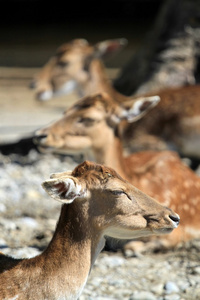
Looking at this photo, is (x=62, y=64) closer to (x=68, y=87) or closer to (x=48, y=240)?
(x=68, y=87)

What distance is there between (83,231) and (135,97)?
4.41 m

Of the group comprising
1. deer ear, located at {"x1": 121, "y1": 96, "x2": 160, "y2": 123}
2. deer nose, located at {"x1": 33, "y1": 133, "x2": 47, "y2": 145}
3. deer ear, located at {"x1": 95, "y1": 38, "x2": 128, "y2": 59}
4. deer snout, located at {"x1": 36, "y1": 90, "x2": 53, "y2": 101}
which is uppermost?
deer ear, located at {"x1": 95, "y1": 38, "x2": 128, "y2": 59}

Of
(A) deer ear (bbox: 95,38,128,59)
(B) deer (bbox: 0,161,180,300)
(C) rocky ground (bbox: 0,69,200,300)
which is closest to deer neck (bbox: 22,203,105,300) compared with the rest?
(B) deer (bbox: 0,161,180,300)

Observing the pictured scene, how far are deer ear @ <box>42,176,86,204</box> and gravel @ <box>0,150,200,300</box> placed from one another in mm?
1311

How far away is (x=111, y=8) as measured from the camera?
60.5ft

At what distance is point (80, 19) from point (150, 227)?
49.1 ft

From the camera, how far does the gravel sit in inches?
196

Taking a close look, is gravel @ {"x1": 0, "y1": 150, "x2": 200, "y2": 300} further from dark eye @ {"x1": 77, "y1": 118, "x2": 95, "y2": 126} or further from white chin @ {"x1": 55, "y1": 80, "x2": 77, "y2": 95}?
white chin @ {"x1": 55, "y1": 80, "x2": 77, "y2": 95}

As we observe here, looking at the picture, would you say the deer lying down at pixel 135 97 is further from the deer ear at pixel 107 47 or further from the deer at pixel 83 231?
the deer at pixel 83 231

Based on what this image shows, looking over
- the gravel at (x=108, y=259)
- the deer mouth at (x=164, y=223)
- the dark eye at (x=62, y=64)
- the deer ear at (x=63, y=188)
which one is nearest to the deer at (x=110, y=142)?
the gravel at (x=108, y=259)

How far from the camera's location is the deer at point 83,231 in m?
3.79

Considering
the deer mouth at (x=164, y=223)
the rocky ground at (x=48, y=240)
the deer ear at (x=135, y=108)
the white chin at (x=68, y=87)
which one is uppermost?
the deer ear at (x=135, y=108)

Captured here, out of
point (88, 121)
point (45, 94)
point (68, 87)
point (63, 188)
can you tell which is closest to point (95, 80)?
point (68, 87)

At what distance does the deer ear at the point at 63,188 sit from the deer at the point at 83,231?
0.21 ft
